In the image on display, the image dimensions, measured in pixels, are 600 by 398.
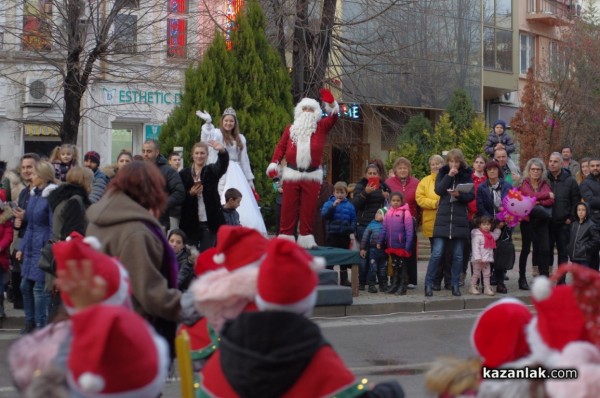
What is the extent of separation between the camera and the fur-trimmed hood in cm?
1055

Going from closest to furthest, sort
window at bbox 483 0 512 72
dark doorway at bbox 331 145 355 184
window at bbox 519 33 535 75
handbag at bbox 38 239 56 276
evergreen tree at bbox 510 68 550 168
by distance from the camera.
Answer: handbag at bbox 38 239 56 276 < evergreen tree at bbox 510 68 550 168 < dark doorway at bbox 331 145 355 184 < window at bbox 483 0 512 72 < window at bbox 519 33 535 75

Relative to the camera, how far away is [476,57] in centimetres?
3606

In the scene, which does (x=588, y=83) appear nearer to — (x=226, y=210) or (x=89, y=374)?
(x=226, y=210)

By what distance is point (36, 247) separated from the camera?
1113 cm

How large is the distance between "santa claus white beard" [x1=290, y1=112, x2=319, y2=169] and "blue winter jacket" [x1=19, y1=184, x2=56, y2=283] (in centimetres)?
341

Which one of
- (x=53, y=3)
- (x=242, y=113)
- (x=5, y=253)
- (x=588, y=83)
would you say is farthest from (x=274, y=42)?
(x=588, y=83)

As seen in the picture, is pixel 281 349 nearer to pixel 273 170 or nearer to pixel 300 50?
pixel 273 170

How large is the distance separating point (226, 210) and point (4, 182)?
3106 mm

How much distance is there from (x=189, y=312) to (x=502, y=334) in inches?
82.9

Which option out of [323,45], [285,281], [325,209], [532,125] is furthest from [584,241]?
[532,125]

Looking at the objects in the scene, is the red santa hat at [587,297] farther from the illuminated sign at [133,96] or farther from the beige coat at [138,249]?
the illuminated sign at [133,96]

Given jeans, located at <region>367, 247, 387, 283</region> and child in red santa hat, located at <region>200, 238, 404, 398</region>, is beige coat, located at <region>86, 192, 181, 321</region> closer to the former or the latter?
child in red santa hat, located at <region>200, 238, 404, 398</region>

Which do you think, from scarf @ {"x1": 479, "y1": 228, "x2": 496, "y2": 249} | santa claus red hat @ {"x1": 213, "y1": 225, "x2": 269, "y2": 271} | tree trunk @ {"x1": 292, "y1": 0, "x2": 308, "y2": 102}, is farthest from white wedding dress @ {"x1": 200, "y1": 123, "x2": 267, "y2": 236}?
santa claus red hat @ {"x1": 213, "y1": 225, "x2": 269, "y2": 271}

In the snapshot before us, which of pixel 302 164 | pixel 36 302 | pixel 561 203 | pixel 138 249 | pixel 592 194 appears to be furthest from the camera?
pixel 592 194
